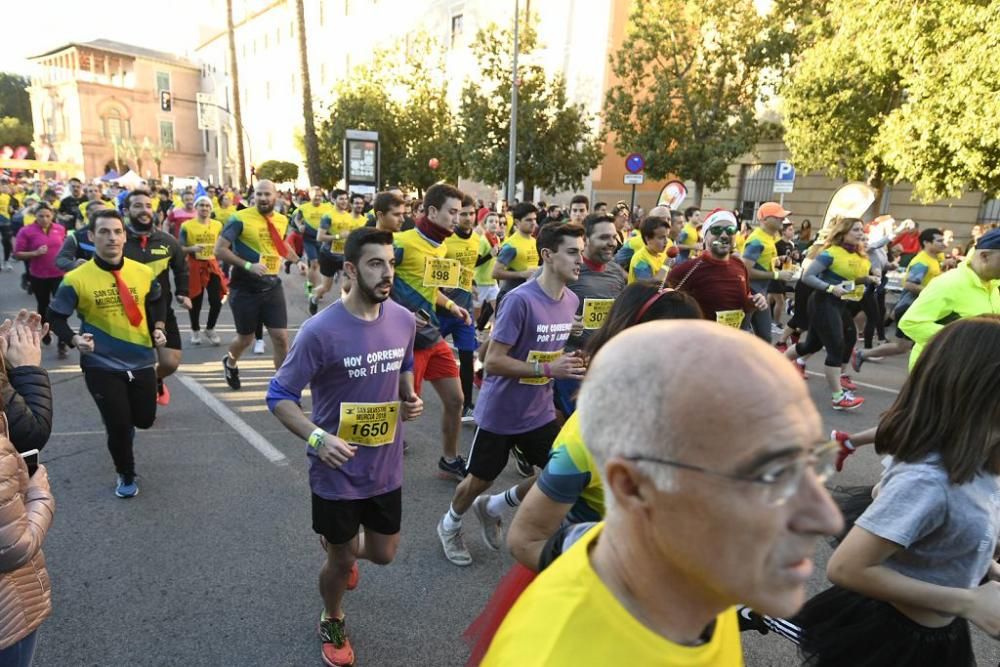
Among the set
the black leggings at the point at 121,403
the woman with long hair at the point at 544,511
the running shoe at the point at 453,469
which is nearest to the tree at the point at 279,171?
the black leggings at the point at 121,403

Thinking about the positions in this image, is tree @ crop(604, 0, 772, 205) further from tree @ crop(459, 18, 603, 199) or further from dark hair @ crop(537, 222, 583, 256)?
dark hair @ crop(537, 222, 583, 256)

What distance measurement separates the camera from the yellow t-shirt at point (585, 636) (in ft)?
3.01

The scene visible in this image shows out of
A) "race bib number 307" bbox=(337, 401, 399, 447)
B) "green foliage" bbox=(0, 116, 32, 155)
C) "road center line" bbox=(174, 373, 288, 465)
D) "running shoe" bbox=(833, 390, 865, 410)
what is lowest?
"road center line" bbox=(174, 373, 288, 465)

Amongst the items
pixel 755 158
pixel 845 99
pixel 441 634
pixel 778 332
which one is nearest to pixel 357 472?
pixel 441 634

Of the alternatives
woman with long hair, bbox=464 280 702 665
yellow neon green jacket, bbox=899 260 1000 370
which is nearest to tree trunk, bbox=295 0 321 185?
yellow neon green jacket, bbox=899 260 1000 370

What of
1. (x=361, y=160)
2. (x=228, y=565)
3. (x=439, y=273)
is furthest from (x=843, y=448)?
(x=361, y=160)

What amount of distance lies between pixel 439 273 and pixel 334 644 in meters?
3.14

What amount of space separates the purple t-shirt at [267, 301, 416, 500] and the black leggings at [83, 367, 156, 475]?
221cm

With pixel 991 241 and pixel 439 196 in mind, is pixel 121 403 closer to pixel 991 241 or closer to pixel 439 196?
pixel 439 196

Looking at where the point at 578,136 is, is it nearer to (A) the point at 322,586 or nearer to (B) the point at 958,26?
(B) the point at 958,26

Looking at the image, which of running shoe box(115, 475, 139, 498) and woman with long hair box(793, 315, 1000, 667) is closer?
woman with long hair box(793, 315, 1000, 667)

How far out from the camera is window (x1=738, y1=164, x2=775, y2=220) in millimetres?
22672

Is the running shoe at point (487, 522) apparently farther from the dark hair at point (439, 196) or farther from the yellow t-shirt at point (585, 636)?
the dark hair at point (439, 196)

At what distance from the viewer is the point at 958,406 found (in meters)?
1.75
